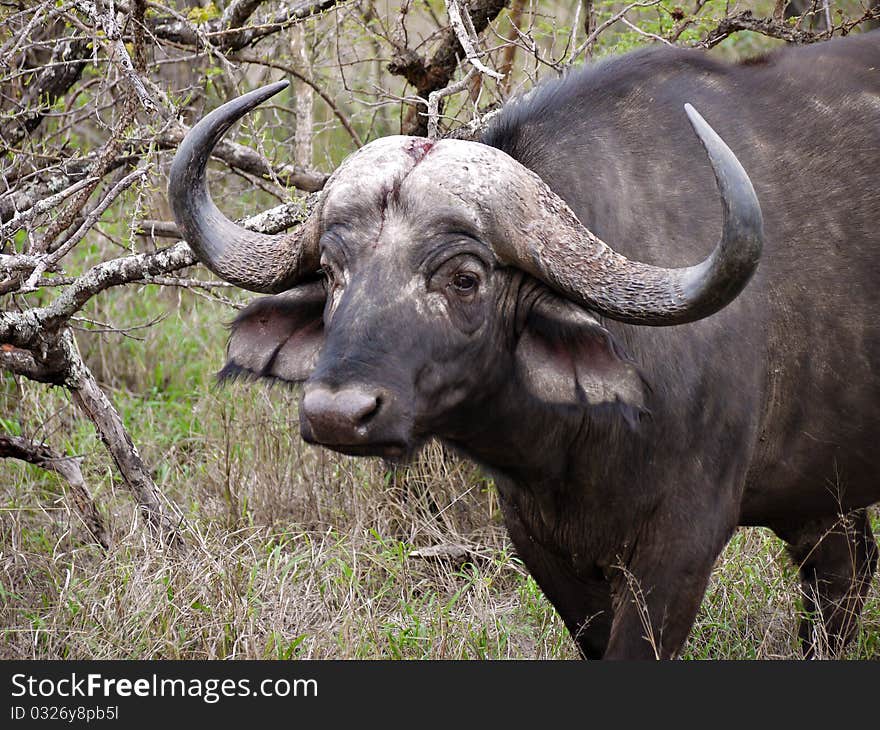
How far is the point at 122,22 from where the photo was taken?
4555mm

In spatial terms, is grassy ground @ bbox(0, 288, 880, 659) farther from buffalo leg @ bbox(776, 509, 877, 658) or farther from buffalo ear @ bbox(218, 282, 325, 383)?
buffalo ear @ bbox(218, 282, 325, 383)

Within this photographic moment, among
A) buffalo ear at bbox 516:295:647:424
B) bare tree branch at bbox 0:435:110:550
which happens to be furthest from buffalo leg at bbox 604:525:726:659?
bare tree branch at bbox 0:435:110:550

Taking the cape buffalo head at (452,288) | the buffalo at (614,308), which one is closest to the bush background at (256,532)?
the buffalo at (614,308)

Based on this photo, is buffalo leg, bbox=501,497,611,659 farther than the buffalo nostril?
Yes

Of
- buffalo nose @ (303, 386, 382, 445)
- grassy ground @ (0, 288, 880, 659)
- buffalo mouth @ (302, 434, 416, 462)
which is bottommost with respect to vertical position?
grassy ground @ (0, 288, 880, 659)

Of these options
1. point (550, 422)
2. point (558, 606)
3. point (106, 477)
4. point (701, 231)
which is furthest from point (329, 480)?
point (701, 231)

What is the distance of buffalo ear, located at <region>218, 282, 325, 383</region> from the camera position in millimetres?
3682

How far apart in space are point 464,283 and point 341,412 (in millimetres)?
590

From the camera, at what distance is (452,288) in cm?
329

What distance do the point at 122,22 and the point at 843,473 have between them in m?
3.02

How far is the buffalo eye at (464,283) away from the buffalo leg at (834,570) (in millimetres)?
1818

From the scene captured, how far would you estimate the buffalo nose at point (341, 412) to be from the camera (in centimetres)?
293

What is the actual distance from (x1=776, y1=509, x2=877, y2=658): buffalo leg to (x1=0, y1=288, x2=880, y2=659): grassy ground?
0.09 m

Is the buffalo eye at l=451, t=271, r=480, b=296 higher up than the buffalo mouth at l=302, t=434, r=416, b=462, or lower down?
higher up
